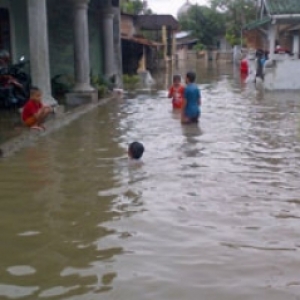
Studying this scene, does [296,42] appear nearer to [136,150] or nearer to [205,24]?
[136,150]

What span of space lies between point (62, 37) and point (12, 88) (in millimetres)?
6629

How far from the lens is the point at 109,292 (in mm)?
4047

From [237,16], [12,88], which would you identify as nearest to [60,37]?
[12,88]

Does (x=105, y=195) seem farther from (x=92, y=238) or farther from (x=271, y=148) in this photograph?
(x=271, y=148)

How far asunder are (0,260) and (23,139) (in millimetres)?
5438

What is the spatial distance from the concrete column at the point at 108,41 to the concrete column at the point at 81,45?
4527 mm

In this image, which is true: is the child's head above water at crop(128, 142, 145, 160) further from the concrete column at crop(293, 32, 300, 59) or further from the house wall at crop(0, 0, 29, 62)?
the concrete column at crop(293, 32, 300, 59)

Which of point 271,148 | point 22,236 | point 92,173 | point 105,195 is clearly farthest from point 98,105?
point 22,236

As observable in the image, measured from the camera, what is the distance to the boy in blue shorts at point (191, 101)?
39.0 ft

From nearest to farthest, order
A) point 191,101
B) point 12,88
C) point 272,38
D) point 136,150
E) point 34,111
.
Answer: point 136,150 → point 34,111 → point 191,101 → point 12,88 → point 272,38

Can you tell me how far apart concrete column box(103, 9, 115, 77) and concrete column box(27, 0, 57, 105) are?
8.38 meters

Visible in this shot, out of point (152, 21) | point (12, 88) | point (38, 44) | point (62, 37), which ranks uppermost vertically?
point (152, 21)

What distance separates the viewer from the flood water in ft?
13.8

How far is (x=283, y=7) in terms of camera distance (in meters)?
23.9
